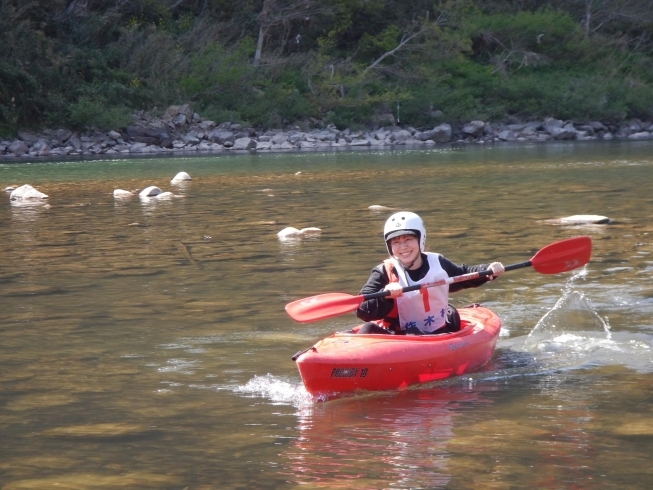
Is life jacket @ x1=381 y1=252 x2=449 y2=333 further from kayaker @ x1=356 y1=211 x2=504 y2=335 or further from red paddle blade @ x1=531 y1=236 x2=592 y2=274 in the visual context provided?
red paddle blade @ x1=531 y1=236 x2=592 y2=274

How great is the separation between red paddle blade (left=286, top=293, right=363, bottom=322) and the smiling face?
370 millimetres

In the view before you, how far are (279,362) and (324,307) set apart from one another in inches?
17.0

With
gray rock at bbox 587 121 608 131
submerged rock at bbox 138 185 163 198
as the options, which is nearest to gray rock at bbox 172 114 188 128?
gray rock at bbox 587 121 608 131

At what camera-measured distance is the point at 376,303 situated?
18.0ft

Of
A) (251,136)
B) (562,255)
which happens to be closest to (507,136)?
(251,136)

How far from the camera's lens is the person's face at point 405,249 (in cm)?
549

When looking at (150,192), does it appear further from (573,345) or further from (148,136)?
(148,136)

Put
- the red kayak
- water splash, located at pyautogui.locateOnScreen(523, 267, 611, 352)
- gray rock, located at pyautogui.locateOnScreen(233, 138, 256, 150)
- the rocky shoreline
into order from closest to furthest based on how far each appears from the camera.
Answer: the red kayak, water splash, located at pyautogui.locateOnScreen(523, 267, 611, 352), the rocky shoreline, gray rock, located at pyautogui.locateOnScreen(233, 138, 256, 150)

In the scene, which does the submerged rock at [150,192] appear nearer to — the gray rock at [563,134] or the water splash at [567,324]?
the water splash at [567,324]

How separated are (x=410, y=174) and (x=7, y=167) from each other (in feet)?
34.2

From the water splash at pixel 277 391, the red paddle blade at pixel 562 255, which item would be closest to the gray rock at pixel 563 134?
the red paddle blade at pixel 562 255

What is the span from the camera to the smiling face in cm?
549

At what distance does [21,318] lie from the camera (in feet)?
22.1

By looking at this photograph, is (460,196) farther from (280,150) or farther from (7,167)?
(280,150)
